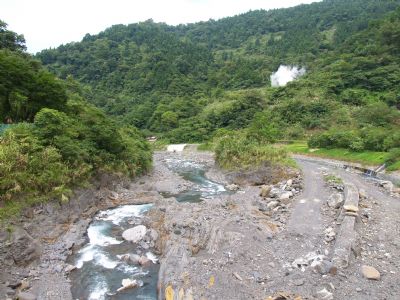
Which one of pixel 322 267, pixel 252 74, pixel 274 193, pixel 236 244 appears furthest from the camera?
pixel 252 74

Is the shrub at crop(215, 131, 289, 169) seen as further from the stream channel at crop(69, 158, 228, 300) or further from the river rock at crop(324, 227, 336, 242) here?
the river rock at crop(324, 227, 336, 242)

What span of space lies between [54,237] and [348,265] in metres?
17.2

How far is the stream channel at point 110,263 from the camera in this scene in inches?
638

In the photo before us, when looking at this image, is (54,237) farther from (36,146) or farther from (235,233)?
(235,233)

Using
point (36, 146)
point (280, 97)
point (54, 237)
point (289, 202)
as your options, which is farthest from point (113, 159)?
point (280, 97)

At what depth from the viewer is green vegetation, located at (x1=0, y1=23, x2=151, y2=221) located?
21522mm

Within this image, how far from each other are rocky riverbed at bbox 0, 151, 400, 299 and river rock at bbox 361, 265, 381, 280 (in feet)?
0.14

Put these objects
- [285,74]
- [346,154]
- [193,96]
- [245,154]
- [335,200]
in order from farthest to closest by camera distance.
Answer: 1. [285,74]
2. [193,96]
3. [346,154]
4. [245,154]
5. [335,200]

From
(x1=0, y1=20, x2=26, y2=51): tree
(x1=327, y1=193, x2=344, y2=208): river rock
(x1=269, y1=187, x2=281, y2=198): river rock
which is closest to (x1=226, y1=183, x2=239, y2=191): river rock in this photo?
(x1=269, y1=187, x2=281, y2=198): river rock

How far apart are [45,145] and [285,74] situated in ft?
323

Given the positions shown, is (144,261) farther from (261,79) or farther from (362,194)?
(261,79)

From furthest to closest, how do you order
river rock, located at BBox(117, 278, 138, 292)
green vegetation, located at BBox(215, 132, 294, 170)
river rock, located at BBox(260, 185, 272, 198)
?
green vegetation, located at BBox(215, 132, 294, 170)
river rock, located at BBox(260, 185, 272, 198)
river rock, located at BBox(117, 278, 138, 292)

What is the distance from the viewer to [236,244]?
1947 cm

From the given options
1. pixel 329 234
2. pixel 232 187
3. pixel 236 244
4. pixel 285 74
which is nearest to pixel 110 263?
pixel 236 244
